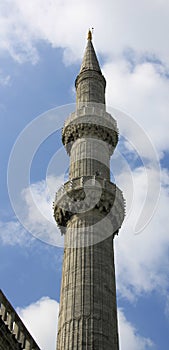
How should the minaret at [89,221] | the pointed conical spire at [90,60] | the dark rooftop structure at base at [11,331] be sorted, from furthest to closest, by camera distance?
the pointed conical spire at [90,60] < the minaret at [89,221] < the dark rooftop structure at base at [11,331]

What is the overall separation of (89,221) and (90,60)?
11956 millimetres

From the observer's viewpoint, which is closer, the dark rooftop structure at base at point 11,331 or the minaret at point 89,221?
the dark rooftop structure at base at point 11,331

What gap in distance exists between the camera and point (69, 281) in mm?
20641

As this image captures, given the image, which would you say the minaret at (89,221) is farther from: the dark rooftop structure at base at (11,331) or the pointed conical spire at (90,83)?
the dark rooftop structure at base at (11,331)

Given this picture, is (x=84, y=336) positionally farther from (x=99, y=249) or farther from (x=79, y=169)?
(x=79, y=169)

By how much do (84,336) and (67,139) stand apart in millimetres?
11403

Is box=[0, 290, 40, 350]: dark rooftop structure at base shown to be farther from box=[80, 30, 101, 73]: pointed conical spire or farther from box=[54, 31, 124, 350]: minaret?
box=[80, 30, 101, 73]: pointed conical spire

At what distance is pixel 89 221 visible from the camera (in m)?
22.6

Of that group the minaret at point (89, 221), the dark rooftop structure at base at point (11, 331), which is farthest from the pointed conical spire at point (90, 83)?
the dark rooftop structure at base at point (11, 331)

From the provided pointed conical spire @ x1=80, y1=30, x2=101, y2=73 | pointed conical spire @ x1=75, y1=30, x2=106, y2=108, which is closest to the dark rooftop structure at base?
pointed conical spire @ x1=75, y1=30, x2=106, y2=108

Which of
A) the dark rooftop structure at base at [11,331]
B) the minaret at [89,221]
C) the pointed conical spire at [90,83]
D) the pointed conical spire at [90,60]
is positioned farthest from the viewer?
the pointed conical spire at [90,60]

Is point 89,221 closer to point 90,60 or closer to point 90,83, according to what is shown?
point 90,83

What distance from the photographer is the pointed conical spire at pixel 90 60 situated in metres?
30.4

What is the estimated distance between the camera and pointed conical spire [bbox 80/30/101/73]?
3038cm
